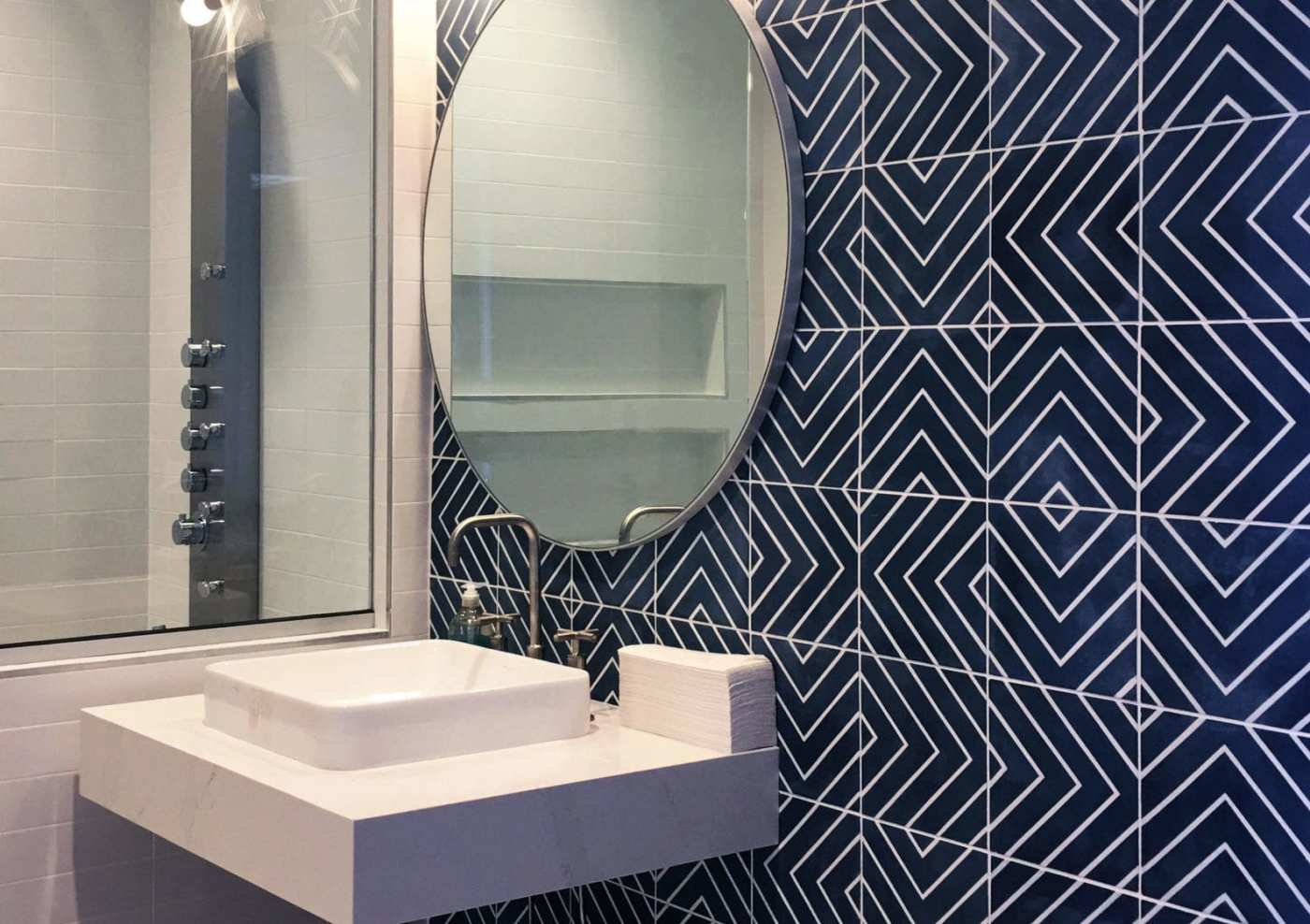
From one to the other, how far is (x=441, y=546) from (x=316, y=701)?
0.85m

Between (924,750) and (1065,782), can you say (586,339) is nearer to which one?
(924,750)

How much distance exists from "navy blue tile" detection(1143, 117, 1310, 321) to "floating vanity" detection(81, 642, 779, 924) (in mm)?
857

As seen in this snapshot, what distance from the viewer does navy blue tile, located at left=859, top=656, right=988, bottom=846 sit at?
1.77m

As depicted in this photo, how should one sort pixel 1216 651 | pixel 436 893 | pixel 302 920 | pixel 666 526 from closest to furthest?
pixel 1216 651
pixel 436 893
pixel 666 526
pixel 302 920

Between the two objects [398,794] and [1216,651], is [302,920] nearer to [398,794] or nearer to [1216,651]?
[398,794]

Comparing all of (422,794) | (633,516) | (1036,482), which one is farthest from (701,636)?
(1036,482)

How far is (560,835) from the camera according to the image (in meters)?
1.82

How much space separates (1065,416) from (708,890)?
0.93 metres

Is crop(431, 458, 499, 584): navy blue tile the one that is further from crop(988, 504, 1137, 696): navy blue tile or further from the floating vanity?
crop(988, 504, 1137, 696): navy blue tile

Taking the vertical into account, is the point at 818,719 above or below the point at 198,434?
below

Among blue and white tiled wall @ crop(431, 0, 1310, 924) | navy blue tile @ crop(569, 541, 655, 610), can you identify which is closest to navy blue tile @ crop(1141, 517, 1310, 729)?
blue and white tiled wall @ crop(431, 0, 1310, 924)

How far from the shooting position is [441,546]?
9.02 feet

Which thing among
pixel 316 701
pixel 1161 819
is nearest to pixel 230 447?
pixel 316 701

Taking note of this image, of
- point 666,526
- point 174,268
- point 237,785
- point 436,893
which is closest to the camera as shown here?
point 436,893
